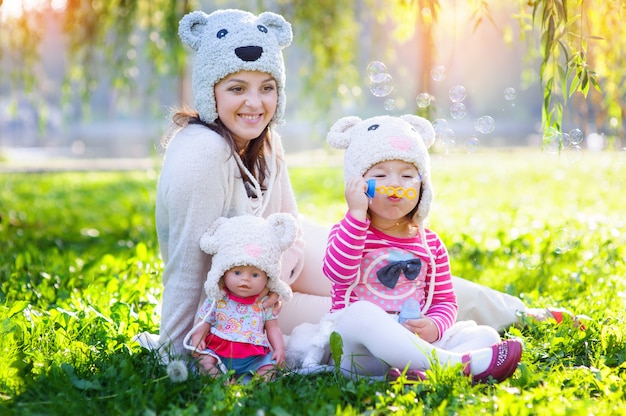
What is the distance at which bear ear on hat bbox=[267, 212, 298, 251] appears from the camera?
2.86m

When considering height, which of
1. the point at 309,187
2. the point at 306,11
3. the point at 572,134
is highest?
the point at 306,11

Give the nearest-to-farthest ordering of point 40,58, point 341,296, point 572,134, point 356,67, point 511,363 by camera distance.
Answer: point 511,363 → point 341,296 → point 572,134 → point 40,58 → point 356,67

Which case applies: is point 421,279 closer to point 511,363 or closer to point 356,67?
point 511,363

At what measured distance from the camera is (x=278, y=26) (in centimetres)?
317

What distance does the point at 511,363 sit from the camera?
8.63ft

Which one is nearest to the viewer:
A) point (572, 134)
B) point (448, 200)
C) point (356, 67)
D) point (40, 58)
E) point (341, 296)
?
point (341, 296)

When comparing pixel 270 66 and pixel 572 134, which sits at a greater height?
pixel 270 66

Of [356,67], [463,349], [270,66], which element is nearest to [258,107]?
[270,66]

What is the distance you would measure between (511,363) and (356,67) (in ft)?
21.7

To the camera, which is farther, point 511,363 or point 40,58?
point 40,58

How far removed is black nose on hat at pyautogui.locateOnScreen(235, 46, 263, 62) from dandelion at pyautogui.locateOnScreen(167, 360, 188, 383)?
1220 mm

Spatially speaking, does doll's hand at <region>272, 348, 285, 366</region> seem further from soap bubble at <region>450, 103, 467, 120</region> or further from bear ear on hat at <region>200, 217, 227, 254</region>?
soap bubble at <region>450, 103, 467, 120</region>

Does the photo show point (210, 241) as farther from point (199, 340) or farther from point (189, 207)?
point (199, 340)

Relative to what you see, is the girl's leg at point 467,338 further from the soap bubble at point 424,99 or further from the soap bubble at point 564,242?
the soap bubble at point 424,99
